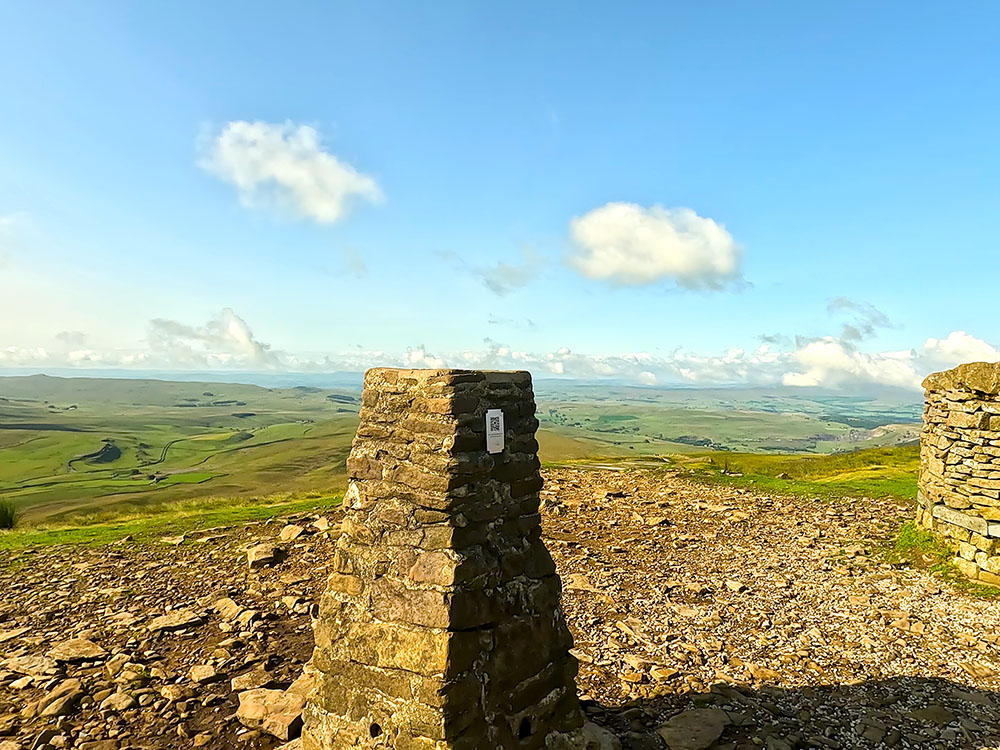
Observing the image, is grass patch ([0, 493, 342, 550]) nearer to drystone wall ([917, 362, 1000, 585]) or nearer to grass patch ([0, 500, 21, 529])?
grass patch ([0, 500, 21, 529])

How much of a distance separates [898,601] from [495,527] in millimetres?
10862

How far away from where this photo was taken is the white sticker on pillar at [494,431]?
541 centimetres

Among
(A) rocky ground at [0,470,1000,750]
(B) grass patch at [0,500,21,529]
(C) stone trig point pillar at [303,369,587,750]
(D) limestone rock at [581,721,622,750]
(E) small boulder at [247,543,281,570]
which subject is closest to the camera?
(C) stone trig point pillar at [303,369,587,750]

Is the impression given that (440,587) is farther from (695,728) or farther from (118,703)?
(118,703)

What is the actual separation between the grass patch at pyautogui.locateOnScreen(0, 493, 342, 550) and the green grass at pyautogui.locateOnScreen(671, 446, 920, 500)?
1717 centimetres

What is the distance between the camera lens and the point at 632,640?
9570 millimetres

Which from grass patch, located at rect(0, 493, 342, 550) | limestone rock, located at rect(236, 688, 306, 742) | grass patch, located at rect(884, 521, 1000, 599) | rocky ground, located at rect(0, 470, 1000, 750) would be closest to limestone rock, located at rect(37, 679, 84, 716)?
rocky ground, located at rect(0, 470, 1000, 750)

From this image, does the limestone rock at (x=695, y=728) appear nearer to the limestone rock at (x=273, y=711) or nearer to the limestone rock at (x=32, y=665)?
the limestone rock at (x=273, y=711)

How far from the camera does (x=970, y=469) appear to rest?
12922 millimetres

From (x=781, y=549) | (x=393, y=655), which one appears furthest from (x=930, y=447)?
(x=393, y=655)

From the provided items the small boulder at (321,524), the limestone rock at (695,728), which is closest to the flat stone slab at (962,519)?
the limestone rock at (695,728)

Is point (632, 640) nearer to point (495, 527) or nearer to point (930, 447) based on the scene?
point (495, 527)

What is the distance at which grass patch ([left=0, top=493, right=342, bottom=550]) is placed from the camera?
50.0 ft

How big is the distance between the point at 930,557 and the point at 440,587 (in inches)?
565
